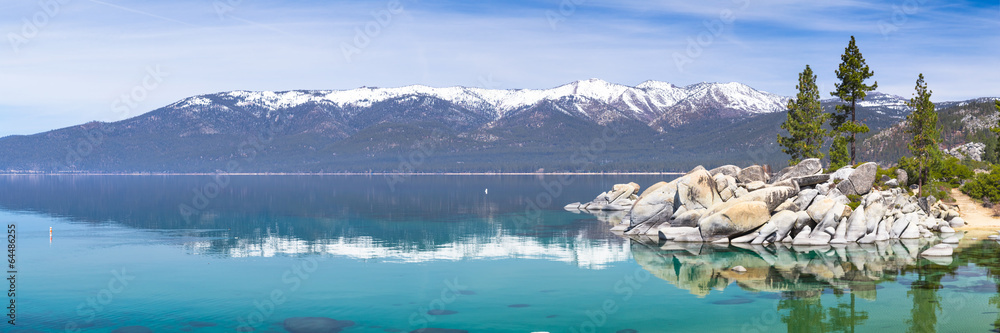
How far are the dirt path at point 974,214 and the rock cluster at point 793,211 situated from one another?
4.39 ft

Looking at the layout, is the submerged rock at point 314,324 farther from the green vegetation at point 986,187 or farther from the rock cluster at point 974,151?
the rock cluster at point 974,151

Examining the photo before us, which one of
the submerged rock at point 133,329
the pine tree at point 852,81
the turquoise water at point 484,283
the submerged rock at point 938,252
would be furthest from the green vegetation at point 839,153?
the submerged rock at point 133,329

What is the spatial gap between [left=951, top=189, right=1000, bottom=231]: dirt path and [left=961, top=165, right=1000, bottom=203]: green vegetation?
932 millimetres

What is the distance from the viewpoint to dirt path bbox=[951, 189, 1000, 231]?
7381 cm

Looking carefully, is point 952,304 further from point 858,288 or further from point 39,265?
point 39,265

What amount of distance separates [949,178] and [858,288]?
49406mm

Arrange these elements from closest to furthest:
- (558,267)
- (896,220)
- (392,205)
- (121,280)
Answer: (121,280), (558,267), (896,220), (392,205)

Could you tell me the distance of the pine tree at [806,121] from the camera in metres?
97.2

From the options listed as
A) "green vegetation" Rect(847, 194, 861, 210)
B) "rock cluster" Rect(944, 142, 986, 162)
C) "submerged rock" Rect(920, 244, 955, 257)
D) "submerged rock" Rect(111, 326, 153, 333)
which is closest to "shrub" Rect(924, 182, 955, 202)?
"green vegetation" Rect(847, 194, 861, 210)

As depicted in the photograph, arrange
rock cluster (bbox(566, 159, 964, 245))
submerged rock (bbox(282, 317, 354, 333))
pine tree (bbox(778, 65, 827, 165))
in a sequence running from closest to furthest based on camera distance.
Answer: submerged rock (bbox(282, 317, 354, 333)), rock cluster (bbox(566, 159, 964, 245)), pine tree (bbox(778, 65, 827, 165))

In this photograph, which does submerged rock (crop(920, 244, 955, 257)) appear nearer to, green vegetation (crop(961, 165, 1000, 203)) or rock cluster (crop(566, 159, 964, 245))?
rock cluster (crop(566, 159, 964, 245))

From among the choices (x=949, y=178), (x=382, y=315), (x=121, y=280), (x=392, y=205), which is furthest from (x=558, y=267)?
(x=392, y=205)

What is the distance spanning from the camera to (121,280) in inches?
1949

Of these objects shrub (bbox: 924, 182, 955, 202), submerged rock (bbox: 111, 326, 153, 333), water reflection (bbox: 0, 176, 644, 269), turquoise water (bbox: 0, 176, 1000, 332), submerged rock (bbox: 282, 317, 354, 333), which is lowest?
submerged rock (bbox: 111, 326, 153, 333)
